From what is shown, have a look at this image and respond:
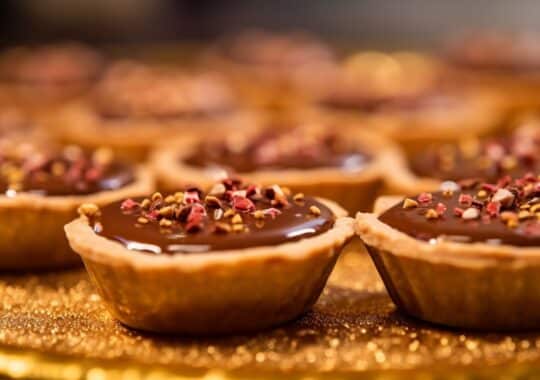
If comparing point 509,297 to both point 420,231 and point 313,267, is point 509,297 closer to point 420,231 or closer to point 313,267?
point 420,231

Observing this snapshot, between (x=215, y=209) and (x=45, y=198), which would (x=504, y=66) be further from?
(x=215, y=209)

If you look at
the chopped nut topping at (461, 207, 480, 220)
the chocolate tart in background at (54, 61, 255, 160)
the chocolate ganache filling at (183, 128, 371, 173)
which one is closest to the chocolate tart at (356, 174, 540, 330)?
the chopped nut topping at (461, 207, 480, 220)

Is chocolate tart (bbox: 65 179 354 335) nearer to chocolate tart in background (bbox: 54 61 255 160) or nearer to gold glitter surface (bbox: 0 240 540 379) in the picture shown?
gold glitter surface (bbox: 0 240 540 379)

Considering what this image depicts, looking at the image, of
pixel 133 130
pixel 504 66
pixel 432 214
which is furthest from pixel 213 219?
pixel 504 66

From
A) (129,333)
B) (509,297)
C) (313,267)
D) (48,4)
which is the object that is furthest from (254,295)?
(48,4)

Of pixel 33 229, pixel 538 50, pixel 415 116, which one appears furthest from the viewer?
pixel 538 50

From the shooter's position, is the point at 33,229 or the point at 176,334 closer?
the point at 176,334

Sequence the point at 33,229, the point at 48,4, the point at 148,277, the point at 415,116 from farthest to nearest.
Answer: the point at 48,4
the point at 415,116
the point at 33,229
the point at 148,277
